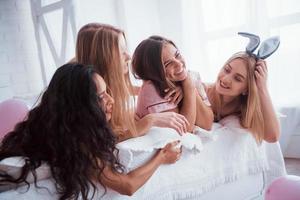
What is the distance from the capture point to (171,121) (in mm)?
1082

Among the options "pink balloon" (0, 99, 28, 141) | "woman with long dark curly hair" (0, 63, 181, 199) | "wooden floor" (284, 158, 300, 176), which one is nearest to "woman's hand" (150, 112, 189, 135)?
"woman with long dark curly hair" (0, 63, 181, 199)

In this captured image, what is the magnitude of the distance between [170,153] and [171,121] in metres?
0.11

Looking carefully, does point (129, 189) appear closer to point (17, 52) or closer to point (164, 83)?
point (164, 83)

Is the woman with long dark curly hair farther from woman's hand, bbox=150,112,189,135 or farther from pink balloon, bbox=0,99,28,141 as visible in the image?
pink balloon, bbox=0,99,28,141

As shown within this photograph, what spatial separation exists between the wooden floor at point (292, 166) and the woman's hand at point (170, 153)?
113 cm

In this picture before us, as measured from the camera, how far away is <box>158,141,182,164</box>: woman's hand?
100 cm

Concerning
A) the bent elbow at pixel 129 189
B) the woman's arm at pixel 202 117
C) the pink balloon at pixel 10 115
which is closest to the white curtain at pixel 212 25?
the pink balloon at pixel 10 115

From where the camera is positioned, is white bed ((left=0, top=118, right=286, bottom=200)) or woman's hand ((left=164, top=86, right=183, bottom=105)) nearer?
white bed ((left=0, top=118, right=286, bottom=200))

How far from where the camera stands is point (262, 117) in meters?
1.24

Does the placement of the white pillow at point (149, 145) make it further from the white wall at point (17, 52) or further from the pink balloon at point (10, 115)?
the white wall at point (17, 52)

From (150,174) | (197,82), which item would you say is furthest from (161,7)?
(150,174)

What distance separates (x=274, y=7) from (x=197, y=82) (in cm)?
116

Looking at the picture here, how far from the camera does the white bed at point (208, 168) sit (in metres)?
0.93

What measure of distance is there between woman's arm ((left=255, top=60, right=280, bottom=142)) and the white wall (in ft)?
6.16
